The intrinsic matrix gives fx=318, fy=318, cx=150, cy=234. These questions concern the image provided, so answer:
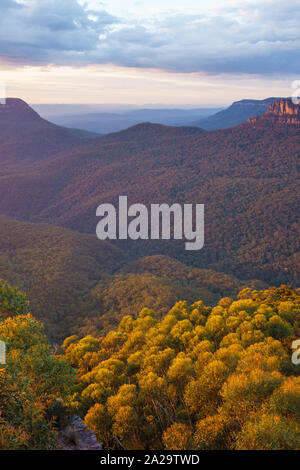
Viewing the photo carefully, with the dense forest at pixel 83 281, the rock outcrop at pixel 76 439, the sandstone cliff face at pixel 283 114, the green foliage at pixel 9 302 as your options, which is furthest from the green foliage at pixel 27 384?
the sandstone cliff face at pixel 283 114

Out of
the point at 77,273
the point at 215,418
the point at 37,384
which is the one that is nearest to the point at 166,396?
the point at 215,418

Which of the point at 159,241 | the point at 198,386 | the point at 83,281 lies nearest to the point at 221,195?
the point at 159,241

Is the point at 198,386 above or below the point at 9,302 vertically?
below

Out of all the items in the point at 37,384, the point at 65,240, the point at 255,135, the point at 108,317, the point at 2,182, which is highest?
the point at 255,135

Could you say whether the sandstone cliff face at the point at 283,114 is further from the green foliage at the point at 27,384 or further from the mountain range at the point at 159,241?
the green foliage at the point at 27,384

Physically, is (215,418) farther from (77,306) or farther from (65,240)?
(65,240)

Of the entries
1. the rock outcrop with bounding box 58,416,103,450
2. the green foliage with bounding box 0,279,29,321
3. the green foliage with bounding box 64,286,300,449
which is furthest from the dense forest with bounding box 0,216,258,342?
the rock outcrop with bounding box 58,416,103,450

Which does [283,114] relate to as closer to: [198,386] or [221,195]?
[221,195]
